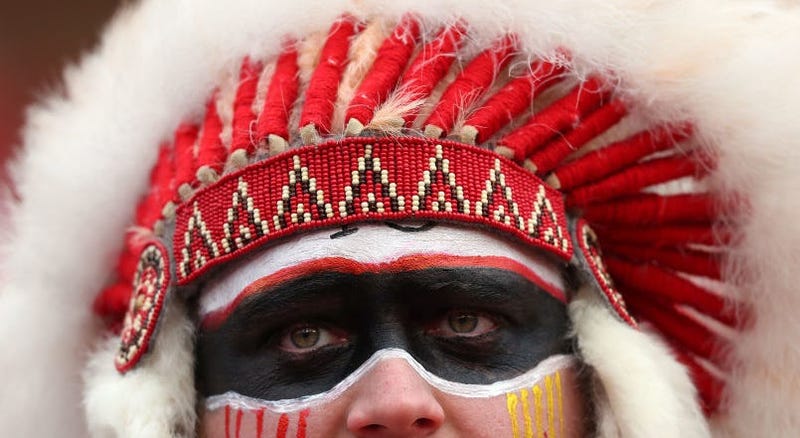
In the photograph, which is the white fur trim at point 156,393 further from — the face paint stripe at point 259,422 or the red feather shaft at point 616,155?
the red feather shaft at point 616,155

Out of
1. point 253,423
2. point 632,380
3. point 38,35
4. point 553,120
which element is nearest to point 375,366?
point 253,423

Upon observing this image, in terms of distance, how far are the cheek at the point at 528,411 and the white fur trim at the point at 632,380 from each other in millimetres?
68

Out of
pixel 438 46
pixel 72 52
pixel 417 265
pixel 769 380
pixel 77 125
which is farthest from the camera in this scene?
pixel 72 52

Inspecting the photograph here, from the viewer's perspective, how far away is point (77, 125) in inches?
90.2

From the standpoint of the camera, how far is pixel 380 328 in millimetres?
1807

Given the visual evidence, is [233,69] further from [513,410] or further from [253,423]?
[513,410]

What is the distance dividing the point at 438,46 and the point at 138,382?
96 centimetres

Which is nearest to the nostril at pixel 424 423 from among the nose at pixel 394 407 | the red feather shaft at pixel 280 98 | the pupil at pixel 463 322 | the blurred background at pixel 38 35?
the nose at pixel 394 407

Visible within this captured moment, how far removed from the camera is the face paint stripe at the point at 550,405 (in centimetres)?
183

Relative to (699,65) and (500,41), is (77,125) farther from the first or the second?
(699,65)

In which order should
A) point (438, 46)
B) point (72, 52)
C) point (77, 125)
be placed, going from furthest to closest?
1. point (72, 52)
2. point (77, 125)
3. point (438, 46)

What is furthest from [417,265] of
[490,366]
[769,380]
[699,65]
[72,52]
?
[72,52]

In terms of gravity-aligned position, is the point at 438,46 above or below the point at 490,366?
above

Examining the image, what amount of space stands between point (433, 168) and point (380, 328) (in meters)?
0.34
